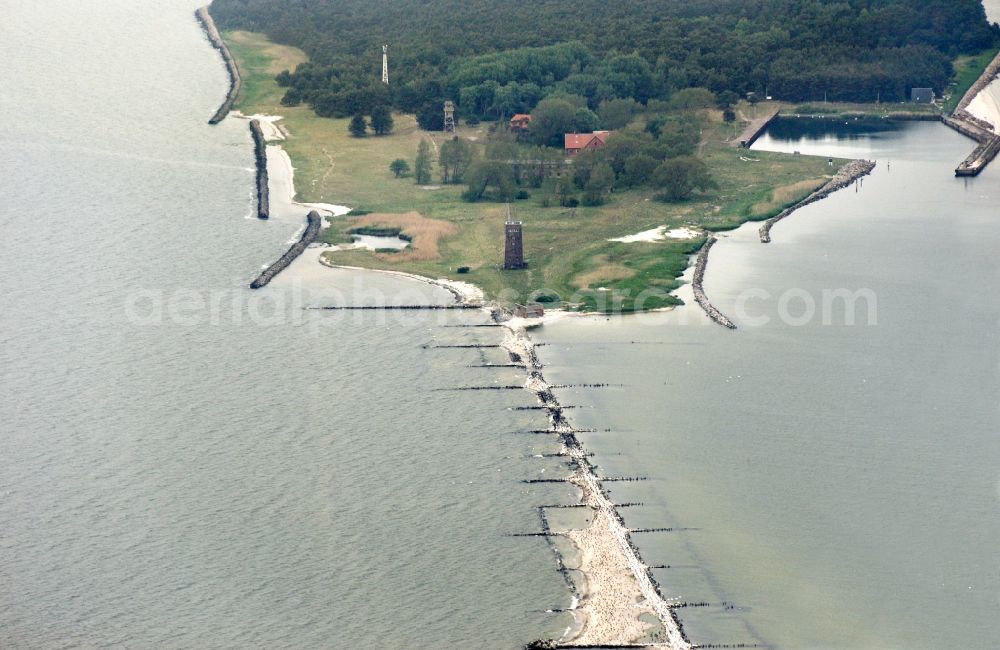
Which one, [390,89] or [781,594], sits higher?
[390,89]

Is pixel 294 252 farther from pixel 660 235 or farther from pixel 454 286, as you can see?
pixel 660 235

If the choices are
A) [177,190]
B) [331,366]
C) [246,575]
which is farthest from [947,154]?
[246,575]

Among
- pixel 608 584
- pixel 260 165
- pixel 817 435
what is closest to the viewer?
pixel 608 584

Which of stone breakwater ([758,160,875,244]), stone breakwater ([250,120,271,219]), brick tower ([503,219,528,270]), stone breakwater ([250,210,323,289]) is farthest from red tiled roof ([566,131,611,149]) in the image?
brick tower ([503,219,528,270])

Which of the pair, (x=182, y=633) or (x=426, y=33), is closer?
(x=182, y=633)

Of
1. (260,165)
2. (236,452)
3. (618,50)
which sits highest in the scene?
(618,50)

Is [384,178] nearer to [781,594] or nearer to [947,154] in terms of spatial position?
[947,154]

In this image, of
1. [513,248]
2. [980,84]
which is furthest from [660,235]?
[980,84]
